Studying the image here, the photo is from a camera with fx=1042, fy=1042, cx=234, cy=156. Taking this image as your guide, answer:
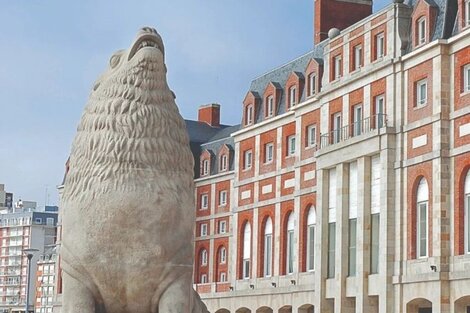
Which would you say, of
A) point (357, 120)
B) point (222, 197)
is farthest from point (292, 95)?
point (222, 197)

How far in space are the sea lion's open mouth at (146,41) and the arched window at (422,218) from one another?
32.0m

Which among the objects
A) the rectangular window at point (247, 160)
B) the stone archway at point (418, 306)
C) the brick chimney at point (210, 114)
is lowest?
the stone archway at point (418, 306)

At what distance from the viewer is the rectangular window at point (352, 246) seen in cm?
4356

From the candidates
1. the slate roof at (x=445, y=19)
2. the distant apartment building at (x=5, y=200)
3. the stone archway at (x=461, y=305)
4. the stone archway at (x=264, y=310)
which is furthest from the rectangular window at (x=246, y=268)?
the distant apartment building at (x=5, y=200)

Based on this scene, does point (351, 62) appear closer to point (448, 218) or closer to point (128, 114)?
point (448, 218)

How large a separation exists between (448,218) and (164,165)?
31260 mm

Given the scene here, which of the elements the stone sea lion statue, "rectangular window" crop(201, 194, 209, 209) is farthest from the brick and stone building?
the stone sea lion statue

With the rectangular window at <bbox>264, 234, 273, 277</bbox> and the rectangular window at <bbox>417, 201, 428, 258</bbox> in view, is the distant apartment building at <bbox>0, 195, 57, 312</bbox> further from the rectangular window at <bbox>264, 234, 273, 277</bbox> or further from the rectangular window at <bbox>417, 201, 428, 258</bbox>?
the rectangular window at <bbox>417, 201, 428, 258</bbox>

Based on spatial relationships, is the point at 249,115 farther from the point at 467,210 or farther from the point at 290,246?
the point at 467,210

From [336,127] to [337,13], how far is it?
9.73 meters

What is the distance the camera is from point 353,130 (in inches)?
1761

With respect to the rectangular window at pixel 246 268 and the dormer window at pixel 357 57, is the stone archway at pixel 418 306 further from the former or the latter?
the rectangular window at pixel 246 268

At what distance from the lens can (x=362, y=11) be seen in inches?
2152

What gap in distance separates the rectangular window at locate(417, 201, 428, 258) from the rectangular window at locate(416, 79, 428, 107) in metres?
3.98
